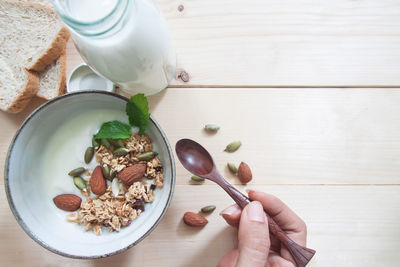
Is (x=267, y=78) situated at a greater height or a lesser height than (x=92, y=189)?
greater

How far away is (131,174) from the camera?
0.65 metres

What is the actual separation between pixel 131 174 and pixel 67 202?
0.52ft

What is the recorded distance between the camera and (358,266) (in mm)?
733

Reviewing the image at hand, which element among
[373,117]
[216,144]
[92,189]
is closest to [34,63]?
[92,189]

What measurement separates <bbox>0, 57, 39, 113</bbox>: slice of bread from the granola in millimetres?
224

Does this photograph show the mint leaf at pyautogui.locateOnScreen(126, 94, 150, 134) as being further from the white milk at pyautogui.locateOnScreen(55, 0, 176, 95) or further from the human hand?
the human hand

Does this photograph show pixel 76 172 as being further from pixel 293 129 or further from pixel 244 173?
pixel 293 129

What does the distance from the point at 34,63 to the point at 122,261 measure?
0.52 m

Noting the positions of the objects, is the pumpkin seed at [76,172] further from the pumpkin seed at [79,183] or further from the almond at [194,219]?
the almond at [194,219]

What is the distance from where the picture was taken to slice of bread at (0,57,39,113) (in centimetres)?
70

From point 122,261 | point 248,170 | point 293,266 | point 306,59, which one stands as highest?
point 306,59

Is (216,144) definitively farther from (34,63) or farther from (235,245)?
(34,63)

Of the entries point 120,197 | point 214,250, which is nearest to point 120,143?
point 120,197

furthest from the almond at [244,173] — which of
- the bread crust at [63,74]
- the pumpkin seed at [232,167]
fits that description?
the bread crust at [63,74]
